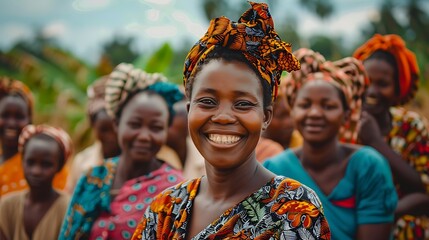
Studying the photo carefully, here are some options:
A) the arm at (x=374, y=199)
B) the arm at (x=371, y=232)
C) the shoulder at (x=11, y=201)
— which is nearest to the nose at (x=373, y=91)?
the arm at (x=374, y=199)

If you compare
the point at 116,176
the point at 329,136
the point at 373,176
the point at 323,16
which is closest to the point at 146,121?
the point at 116,176

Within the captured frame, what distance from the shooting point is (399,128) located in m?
5.05

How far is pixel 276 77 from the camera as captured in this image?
260 centimetres

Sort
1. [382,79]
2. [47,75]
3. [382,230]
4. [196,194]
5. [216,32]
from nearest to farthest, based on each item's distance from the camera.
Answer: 1. [216,32]
2. [196,194]
3. [382,230]
4. [382,79]
5. [47,75]

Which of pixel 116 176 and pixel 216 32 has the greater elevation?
pixel 216 32

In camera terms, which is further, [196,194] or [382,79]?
[382,79]

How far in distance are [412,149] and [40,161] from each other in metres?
3.07

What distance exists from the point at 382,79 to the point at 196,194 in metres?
2.88

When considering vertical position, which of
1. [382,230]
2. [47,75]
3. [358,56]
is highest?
[47,75]

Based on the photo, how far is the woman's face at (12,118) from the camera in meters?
6.46

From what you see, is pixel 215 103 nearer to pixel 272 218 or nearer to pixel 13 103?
pixel 272 218

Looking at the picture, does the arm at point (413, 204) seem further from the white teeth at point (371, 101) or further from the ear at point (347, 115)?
the ear at point (347, 115)

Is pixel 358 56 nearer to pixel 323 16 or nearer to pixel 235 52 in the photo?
pixel 235 52

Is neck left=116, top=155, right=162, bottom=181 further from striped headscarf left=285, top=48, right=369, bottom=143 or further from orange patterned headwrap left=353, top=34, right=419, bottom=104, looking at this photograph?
orange patterned headwrap left=353, top=34, right=419, bottom=104
